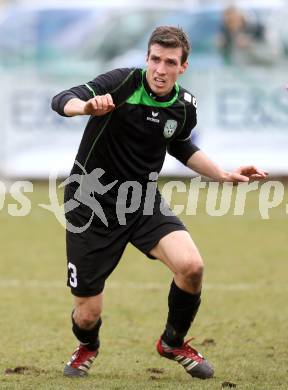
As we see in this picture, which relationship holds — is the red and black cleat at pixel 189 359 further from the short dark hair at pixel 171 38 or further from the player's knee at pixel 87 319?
the short dark hair at pixel 171 38

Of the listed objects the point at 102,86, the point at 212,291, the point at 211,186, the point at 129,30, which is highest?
the point at 102,86

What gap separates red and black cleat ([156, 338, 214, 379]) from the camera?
6.26 metres

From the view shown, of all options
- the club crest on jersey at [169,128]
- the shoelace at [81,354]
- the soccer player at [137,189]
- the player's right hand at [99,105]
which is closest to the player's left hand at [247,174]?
the soccer player at [137,189]

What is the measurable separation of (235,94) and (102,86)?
1201 cm

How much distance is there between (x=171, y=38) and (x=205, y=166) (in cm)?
91

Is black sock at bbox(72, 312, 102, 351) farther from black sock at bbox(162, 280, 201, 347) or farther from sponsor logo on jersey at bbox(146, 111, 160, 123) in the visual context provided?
sponsor logo on jersey at bbox(146, 111, 160, 123)

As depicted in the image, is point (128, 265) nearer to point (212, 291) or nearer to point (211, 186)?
point (212, 291)

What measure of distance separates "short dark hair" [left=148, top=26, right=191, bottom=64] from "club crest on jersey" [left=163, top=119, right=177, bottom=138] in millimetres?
375

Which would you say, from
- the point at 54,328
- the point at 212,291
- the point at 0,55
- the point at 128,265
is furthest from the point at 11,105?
the point at 54,328

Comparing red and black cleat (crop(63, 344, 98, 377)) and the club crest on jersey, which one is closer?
the club crest on jersey

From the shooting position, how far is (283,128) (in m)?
17.7

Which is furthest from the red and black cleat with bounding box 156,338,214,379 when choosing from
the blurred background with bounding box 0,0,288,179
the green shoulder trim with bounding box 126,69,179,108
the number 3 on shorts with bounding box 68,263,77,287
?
the blurred background with bounding box 0,0,288,179

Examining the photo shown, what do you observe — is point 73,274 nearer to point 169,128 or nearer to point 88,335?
point 88,335

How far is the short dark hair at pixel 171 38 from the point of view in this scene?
6066mm
